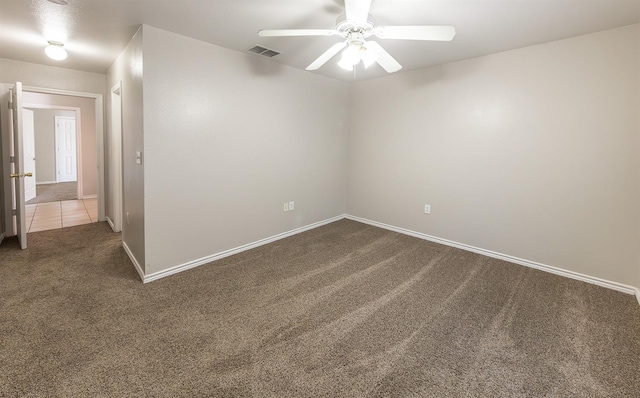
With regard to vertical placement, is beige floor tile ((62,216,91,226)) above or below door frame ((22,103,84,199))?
below

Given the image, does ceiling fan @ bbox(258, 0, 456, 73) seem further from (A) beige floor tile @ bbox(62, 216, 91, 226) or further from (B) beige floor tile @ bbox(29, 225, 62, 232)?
(A) beige floor tile @ bbox(62, 216, 91, 226)

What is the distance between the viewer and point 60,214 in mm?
5359

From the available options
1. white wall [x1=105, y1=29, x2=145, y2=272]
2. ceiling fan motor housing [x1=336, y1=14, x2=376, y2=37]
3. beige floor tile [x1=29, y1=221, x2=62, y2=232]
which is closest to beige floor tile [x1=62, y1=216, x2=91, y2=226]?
beige floor tile [x1=29, y1=221, x2=62, y2=232]

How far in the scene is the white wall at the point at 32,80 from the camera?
3.83 m

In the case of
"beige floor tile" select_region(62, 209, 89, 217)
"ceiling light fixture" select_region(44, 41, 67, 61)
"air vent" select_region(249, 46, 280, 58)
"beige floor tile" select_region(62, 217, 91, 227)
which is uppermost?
"air vent" select_region(249, 46, 280, 58)

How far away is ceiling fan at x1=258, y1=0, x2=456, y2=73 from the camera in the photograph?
1955 millimetres

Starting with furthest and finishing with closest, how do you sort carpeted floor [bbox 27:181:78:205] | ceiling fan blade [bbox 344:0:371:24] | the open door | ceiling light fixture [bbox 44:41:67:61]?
carpeted floor [bbox 27:181:78:205] < the open door < ceiling light fixture [bbox 44:41:67:61] < ceiling fan blade [bbox 344:0:371:24]

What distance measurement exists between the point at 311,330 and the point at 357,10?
2208mm

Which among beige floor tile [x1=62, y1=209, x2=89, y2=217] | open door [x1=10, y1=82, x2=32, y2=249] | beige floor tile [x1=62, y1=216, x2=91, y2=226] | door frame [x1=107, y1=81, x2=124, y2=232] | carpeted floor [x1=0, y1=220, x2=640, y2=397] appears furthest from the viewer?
beige floor tile [x1=62, y1=209, x2=89, y2=217]

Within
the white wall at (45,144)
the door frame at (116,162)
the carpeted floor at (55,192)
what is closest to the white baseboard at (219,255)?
the door frame at (116,162)

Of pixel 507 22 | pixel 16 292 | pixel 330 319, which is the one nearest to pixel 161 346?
pixel 330 319

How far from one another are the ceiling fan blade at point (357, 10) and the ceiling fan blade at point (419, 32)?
0.15 meters

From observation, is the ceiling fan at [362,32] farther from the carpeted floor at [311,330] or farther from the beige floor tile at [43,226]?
the beige floor tile at [43,226]

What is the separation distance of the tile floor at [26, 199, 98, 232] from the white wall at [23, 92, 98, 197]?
0.45m
